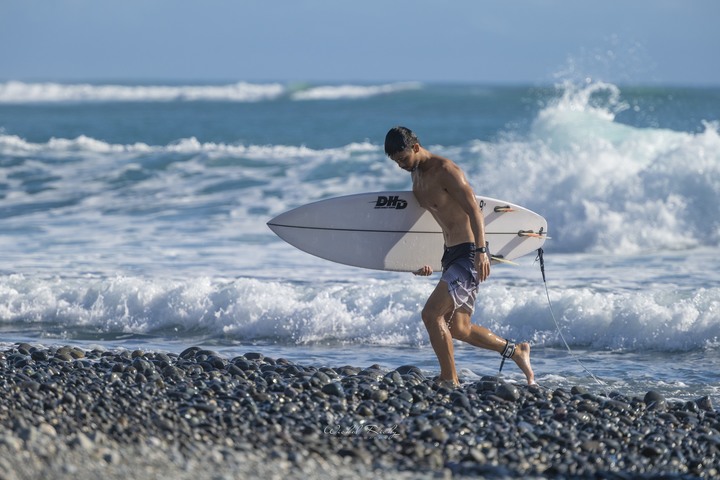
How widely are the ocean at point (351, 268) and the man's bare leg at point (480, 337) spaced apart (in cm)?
57

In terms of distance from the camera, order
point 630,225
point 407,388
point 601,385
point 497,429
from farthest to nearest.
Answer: point 630,225, point 601,385, point 407,388, point 497,429

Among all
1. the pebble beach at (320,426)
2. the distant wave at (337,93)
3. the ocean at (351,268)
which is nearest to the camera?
the pebble beach at (320,426)

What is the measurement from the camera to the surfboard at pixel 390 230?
705cm

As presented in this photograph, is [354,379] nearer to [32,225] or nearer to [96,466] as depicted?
[96,466]

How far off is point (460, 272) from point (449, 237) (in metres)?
0.23

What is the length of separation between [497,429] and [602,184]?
34.5ft

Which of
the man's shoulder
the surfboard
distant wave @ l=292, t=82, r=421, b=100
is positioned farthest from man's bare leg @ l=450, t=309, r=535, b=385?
distant wave @ l=292, t=82, r=421, b=100

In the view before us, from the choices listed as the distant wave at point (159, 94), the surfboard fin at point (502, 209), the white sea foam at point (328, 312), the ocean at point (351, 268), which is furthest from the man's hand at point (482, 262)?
the distant wave at point (159, 94)

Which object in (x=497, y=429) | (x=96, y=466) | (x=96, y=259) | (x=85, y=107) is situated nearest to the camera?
(x=96, y=466)

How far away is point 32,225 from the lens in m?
14.5

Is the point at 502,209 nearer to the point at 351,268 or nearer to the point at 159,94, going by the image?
the point at 351,268

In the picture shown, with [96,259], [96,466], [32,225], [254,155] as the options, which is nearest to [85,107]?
[254,155]

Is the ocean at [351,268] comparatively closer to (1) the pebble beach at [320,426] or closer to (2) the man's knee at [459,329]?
(2) the man's knee at [459,329]

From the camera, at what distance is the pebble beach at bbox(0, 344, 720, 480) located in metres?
4.33
